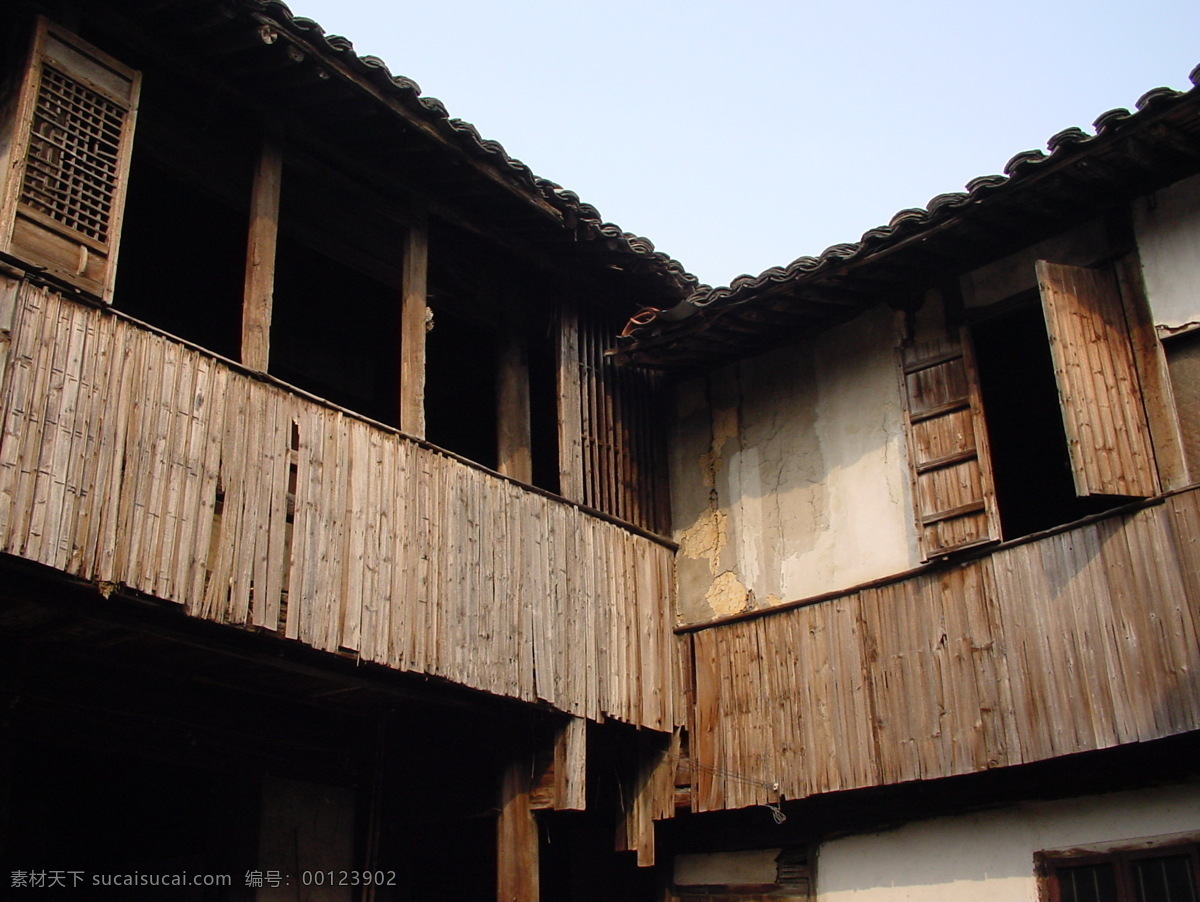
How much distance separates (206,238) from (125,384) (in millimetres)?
3572

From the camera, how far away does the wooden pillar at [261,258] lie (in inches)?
322

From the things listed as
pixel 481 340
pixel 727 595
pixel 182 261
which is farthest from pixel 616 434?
pixel 182 261

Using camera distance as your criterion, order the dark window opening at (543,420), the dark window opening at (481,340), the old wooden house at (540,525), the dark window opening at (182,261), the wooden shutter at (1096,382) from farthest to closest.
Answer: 1. the dark window opening at (543,420)
2. the dark window opening at (481,340)
3. the dark window opening at (182,261)
4. the wooden shutter at (1096,382)
5. the old wooden house at (540,525)

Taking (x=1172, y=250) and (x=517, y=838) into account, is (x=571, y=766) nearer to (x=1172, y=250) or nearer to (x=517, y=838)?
(x=517, y=838)

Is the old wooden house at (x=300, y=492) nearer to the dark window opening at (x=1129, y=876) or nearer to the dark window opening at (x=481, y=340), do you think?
the dark window opening at (x=481, y=340)

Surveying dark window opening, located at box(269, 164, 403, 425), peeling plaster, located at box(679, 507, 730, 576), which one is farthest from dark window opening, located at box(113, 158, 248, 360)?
peeling plaster, located at box(679, 507, 730, 576)

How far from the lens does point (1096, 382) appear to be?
28.3 feet

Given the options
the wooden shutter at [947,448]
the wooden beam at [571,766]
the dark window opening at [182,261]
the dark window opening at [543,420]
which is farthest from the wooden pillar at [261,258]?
the wooden shutter at [947,448]

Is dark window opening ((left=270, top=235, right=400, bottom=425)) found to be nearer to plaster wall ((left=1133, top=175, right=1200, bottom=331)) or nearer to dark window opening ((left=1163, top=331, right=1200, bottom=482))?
plaster wall ((left=1133, top=175, right=1200, bottom=331))

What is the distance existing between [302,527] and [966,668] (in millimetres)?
4580

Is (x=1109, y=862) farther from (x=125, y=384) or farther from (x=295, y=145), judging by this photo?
(x=295, y=145)

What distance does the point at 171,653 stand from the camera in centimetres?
783

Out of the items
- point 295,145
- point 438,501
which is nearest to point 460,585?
point 438,501

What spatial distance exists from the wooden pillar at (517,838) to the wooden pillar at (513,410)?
7.34ft
